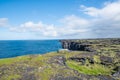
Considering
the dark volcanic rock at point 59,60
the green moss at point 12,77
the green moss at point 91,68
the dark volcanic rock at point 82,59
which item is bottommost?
the green moss at point 91,68

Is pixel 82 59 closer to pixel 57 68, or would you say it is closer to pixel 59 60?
pixel 59 60

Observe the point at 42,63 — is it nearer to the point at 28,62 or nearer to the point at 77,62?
the point at 28,62

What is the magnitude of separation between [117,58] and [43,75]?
4754cm

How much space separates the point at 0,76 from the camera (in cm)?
5609

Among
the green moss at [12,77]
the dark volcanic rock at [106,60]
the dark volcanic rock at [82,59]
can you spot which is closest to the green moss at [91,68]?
the dark volcanic rock at [82,59]

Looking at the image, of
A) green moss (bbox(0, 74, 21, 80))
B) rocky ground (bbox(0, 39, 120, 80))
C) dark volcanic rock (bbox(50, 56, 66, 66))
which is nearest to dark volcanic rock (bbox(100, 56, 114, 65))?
rocky ground (bbox(0, 39, 120, 80))

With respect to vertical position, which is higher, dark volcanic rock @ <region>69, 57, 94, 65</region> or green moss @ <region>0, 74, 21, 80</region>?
dark volcanic rock @ <region>69, 57, 94, 65</region>

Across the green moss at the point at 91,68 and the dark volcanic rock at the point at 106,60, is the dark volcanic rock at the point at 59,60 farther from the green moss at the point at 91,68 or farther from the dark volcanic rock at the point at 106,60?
the dark volcanic rock at the point at 106,60

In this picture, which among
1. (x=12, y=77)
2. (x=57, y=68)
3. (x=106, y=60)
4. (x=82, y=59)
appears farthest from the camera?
(x=106, y=60)

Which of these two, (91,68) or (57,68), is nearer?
(57,68)

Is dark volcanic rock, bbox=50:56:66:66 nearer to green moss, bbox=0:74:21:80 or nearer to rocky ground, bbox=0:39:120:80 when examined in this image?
rocky ground, bbox=0:39:120:80

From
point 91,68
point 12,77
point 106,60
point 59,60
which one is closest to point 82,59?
point 91,68

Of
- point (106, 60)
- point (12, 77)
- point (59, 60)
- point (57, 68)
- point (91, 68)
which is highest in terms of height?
point (59, 60)

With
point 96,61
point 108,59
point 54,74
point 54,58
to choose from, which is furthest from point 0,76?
point 108,59
